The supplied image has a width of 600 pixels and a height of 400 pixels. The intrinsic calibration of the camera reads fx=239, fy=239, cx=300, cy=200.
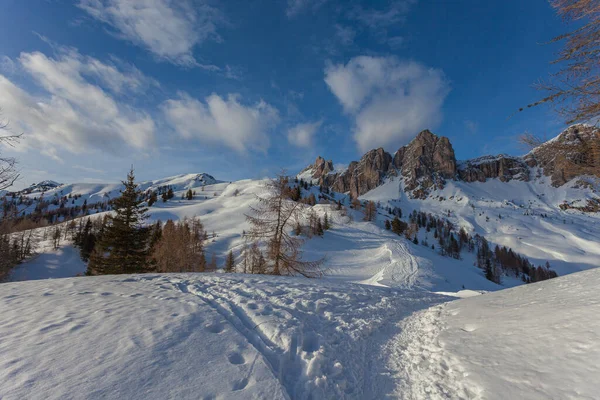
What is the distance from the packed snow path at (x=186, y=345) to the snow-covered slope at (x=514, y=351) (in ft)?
2.03

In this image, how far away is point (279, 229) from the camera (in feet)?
47.5

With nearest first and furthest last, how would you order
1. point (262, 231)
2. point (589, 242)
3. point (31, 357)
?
point (31, 357) → point (262, 231) → point (589, 242)

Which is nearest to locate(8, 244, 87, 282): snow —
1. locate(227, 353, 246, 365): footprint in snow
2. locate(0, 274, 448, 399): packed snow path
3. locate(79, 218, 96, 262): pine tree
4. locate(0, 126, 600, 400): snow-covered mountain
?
locate(79, 218, 96, 262): pine tree

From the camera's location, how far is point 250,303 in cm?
637

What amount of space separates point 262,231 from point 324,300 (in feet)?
25.9

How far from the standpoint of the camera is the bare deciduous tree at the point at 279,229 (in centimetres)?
1422

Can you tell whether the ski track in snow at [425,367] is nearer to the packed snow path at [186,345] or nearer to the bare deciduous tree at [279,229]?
the packed snow path at [186,345]

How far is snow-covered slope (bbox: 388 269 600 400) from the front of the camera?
9.30 feet

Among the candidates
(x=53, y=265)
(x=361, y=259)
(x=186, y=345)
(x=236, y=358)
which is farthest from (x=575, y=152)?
(x=53, y=265)

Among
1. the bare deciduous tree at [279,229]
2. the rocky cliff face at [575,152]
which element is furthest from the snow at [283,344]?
the bare deciduous tree at [279,229]

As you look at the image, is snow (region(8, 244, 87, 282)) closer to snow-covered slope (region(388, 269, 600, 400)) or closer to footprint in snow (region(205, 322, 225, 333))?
footprint in snow (region(205, 322, 225, 333))

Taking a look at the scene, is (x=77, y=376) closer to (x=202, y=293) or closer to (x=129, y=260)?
(x=202, y=293)

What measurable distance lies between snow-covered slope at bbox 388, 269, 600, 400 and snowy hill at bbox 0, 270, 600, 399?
2 cm

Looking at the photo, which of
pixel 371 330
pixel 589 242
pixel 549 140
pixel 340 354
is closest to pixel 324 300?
pixel 371 330
